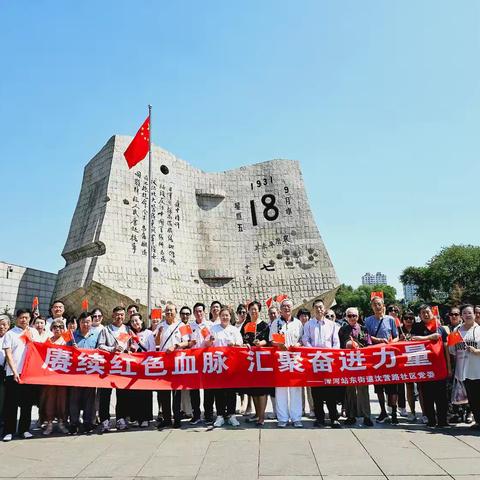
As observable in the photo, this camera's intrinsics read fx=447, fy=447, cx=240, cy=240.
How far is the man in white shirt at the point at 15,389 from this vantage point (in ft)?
18.7

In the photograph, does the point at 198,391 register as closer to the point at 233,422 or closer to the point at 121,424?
the point at 233,422

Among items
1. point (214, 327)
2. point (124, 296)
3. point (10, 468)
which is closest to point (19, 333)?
point (10, 468)

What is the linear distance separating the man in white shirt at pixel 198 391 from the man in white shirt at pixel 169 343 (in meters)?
0.18

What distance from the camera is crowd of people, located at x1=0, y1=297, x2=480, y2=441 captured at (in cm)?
583

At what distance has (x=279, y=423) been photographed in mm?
5988

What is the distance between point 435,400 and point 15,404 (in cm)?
553

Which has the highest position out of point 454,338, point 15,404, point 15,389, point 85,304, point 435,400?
point 85,304

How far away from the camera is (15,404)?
18.9 ft

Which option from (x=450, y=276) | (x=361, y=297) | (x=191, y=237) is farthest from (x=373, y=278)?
(x=191, y=237)

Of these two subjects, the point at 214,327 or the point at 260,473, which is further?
the point at 214,327

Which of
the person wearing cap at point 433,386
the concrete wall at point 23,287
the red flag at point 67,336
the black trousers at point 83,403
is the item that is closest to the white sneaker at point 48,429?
the black trousers at point 83,403

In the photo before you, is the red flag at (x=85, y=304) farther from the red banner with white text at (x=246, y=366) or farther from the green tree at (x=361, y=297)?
the green tree at (x=361, y=297)

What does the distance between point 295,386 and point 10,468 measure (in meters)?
3.48

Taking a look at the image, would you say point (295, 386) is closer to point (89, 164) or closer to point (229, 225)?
point (229, 225)
